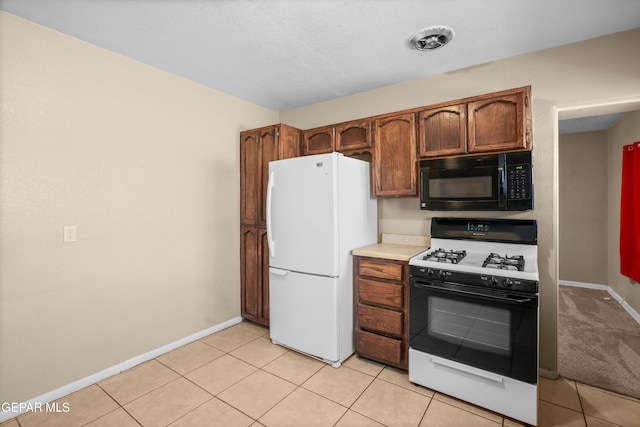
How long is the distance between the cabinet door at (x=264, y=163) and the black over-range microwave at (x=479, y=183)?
1.51m

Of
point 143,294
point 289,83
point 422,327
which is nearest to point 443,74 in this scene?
point 289,83

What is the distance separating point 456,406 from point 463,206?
1.41m

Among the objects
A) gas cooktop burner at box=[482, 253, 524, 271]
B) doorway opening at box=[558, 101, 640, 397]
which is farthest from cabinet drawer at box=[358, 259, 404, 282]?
doorway opening at box=[558, 101, 640, 397]

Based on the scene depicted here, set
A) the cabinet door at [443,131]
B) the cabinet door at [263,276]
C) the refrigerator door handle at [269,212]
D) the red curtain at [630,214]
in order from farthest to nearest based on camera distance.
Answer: the red curtain at [630,214]
the cabinet door at [263,276]
the refrigerator door handle at [269,212]
the cabinet door at [443,131]

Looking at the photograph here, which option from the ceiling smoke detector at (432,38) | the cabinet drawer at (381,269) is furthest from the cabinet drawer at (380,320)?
the ceiling smoke detector at (432,38)

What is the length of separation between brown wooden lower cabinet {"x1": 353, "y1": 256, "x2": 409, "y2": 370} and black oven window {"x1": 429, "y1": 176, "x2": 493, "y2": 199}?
27.0 inches

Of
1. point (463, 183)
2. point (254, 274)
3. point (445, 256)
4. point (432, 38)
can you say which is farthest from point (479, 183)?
point (254, 274)

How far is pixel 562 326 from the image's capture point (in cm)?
316

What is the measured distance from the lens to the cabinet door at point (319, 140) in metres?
3.10

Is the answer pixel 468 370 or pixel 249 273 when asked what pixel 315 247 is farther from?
pixel 468 370

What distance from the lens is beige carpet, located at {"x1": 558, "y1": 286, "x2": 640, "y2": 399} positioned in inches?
88.4

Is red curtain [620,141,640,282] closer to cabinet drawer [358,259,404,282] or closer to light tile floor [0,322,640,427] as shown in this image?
light tile floor [0,322,640,427]

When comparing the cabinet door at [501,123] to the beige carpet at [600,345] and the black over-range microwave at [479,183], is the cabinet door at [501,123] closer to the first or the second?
the black over-range microwave at [479,183]

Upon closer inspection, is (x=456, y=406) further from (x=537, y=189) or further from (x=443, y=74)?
(x=443, y=74)
